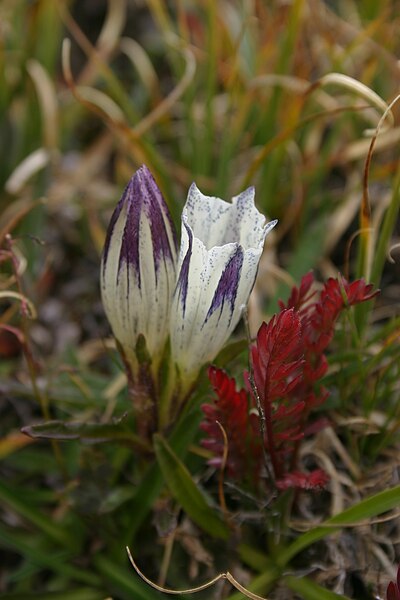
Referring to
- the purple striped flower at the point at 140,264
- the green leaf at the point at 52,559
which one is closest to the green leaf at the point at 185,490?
the purple striped flower at the point at 140,264

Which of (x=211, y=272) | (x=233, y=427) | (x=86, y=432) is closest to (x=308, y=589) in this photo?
(x=233, y=427)

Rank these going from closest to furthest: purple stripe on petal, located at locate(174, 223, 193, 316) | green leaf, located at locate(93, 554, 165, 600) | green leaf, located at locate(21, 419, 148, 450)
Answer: purple stripe on petal, located at locate(174, 223, 193, 316), green leaf, located at locate(21, 419, 148, 450), green leaf, located at locate(93, 554, 165, 600)


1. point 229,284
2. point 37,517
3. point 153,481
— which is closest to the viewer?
point 229,284

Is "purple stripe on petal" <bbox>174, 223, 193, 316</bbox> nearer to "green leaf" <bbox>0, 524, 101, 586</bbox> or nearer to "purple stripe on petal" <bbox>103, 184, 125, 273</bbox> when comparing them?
"purple stripe on petal" <bbox>103, 184, 125, 273</bbox>

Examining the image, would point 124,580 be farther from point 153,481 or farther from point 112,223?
point 112,223

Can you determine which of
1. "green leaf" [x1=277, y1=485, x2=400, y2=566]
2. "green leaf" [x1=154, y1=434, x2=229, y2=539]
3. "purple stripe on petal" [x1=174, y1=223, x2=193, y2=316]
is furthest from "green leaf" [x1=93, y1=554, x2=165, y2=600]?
"purple stripe on petal" [x1=174, y1=223, x2=193, y2=316]
